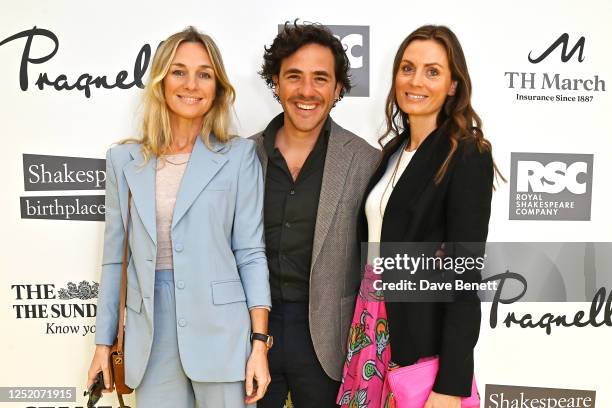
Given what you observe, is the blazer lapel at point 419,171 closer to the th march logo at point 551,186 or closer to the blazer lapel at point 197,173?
the blazer lapel at point 197,173

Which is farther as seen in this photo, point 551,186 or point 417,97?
point 551,186

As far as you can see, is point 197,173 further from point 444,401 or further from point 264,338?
point 444,401

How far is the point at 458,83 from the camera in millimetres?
1554

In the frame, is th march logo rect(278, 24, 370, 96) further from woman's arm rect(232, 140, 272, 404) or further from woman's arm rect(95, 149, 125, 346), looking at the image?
woman's arm rect(95, 149, 125, 346)

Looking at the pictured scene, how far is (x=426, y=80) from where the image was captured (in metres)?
1.54

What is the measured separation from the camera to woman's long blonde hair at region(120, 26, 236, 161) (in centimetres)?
162

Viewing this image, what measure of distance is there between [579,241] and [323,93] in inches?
58.0

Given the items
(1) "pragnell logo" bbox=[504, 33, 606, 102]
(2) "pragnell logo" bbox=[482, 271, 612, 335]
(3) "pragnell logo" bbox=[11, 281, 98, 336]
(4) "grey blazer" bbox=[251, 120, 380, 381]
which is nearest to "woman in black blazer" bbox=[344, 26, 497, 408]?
(4) "grey blazer" bbox=[251, 120, 380, 381]

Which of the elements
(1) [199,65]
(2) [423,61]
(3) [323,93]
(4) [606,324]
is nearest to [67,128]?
(1) [199,65]

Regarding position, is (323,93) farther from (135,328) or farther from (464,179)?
(135,328)

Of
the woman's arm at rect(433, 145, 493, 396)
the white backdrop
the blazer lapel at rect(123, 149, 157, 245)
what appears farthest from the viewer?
the white backdrop

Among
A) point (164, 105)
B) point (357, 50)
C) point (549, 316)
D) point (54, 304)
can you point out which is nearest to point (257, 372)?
point (164, 105)

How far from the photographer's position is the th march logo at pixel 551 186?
2.29 metres

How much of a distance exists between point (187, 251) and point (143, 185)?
10.2 inches
